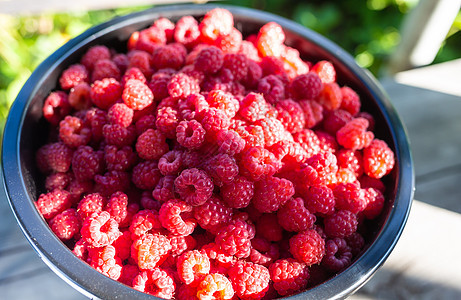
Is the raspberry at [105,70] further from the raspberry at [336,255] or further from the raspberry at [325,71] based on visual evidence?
the raspberry at [336,255]

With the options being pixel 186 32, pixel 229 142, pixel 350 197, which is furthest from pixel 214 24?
pixel 350 197

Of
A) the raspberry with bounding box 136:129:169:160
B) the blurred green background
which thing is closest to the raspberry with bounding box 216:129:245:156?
the raspberry with bounding box 136:129:169:160

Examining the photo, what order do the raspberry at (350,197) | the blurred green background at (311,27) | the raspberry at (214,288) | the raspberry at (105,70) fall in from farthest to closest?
1. the blurred green background at (311,27)
2. the raspberry at (105,70)
3. the raspberry at (350,197)
4. the raspberry at (214,288)

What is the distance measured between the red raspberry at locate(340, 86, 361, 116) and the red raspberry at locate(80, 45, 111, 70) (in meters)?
0.53

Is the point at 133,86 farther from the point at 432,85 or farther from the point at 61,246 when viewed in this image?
the point at 432,85

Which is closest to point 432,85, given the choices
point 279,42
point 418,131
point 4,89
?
point 418,131

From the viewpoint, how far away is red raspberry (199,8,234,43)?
3.24 ft

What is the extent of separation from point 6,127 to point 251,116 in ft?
1.48

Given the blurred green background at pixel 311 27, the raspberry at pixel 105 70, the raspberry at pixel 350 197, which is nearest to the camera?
the raspberry at pixel 350 197

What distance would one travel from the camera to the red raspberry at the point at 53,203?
771 millimetres

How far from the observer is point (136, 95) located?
0.82 meters

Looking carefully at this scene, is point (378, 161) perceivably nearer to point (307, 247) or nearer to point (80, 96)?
point (307, 247)

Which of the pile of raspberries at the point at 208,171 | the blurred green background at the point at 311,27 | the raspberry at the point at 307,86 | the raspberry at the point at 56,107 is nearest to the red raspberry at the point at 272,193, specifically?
the pile of raspberries at the point at 208,171

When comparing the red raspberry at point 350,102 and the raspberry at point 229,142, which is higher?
the red raspberry at point 350,102
